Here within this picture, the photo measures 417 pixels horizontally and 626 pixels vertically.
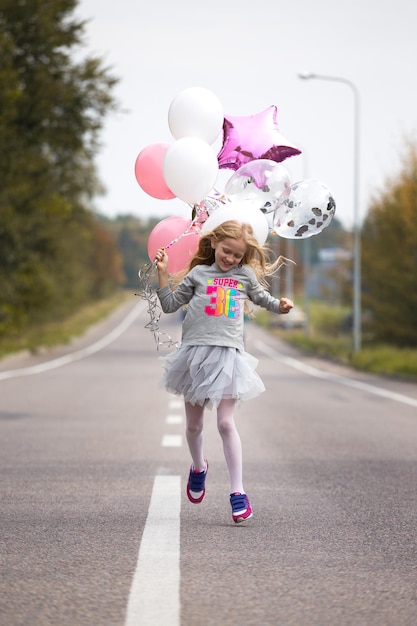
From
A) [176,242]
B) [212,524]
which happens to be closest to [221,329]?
[176,242]

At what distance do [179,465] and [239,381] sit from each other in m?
2.61

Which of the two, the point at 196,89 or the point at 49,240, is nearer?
the point at 196,89

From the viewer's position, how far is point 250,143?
7.53 m

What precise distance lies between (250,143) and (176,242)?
999 millimetres

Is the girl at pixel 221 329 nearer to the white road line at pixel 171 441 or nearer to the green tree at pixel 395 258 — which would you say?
the white road line at pixel 171 441

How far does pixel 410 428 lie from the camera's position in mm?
12242

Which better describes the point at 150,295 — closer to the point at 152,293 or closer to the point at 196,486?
the point at 152,293

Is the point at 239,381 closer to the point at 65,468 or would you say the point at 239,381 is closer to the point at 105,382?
the point at 65,468

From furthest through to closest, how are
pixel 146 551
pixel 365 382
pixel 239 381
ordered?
1. pixel 365 382
2. pixel 239 381
3. pixel 146 551

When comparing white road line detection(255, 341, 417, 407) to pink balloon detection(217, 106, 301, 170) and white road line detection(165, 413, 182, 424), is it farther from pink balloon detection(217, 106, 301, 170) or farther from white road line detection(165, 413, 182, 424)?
pink balloon detection(217, 106, 301, 170)

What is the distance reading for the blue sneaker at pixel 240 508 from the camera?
621 centimetres

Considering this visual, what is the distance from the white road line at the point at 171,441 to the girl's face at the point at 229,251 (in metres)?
4.14

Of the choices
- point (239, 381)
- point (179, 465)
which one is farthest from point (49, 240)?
point (239, 381)

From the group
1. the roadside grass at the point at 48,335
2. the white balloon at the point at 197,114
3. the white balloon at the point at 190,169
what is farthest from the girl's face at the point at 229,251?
the roadside grass at the point at 48,335
